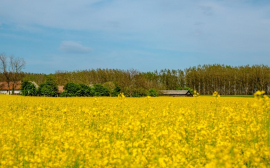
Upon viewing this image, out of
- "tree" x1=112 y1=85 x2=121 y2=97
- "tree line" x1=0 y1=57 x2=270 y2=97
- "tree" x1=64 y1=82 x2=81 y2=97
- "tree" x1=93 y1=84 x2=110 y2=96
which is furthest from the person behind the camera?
"tree line" x1=0 y1=57 x2=270 y2=97

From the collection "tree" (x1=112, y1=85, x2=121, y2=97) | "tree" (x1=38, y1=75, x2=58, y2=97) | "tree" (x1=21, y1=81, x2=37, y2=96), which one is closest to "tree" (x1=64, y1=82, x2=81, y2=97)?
"tree" (x1=38, y1=75, x2=58, y2=97)

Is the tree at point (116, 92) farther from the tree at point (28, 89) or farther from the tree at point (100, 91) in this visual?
the tree at point (28, 89)

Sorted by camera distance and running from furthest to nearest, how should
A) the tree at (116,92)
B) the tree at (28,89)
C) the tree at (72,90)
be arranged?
1. the tree at (116,92)
2. the tree at (28,89)
3. the tree at (72,90)

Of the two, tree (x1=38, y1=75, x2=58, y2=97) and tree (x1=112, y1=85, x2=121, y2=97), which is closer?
tree (x1=38, y1=75, x2=58, y2=97)

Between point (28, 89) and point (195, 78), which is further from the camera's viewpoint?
point (195, 78)

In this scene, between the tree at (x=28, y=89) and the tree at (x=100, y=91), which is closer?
the tree at (x=28, y=89)

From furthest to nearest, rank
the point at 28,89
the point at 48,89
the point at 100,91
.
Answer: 1. the point at 100,91
2. the point at 28,89
3. the point at 48,89

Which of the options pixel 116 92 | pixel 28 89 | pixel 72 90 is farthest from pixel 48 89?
pixel 116 92

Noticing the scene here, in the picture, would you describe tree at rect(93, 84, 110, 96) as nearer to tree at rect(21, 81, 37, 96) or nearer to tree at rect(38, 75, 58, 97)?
tree at rect(38, 75, 58, 97)

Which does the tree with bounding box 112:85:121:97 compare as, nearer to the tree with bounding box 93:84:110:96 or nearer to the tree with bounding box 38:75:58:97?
the tree with bounding box 93:84:110:96

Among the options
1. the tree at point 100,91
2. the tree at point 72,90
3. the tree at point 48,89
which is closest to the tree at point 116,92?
the tree at point 100,91

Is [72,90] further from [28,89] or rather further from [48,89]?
[28,89]

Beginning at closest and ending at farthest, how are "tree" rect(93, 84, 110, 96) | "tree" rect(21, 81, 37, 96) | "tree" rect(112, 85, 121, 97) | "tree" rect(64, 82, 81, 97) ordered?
"tree" rect(64, 82, 81, 97)
"tree" rect(21, 81, 37, 96)
"tree" rect(93, 84, 110, 96)
"tree" rect(112, 85, 121, 97)

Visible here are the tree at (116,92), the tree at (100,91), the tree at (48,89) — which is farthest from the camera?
the tree at (116,92)
